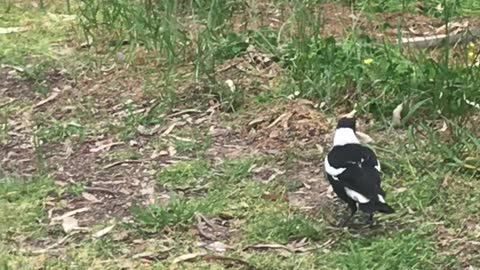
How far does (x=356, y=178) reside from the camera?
152 inches

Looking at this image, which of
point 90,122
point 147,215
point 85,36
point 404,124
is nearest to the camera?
point 147,215

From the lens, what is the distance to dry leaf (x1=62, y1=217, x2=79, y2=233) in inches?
165

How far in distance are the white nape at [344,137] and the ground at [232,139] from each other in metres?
0.24

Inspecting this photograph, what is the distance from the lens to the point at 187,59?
229 inches

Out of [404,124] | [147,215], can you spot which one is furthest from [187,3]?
[147,215]

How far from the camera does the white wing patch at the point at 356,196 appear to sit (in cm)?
380

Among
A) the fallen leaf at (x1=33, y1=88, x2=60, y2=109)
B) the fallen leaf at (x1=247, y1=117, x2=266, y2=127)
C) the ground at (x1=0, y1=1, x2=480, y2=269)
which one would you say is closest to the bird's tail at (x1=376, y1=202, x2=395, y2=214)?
the ground at (x1=0, y1=1, x2=480, y2=269)

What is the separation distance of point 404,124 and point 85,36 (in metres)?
2.32

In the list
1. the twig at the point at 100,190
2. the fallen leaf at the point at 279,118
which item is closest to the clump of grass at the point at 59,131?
the twig at the point at 100,190

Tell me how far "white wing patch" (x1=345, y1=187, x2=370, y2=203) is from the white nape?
1.40ft

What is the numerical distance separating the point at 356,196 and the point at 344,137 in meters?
0.55

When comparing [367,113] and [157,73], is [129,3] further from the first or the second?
[367,113]

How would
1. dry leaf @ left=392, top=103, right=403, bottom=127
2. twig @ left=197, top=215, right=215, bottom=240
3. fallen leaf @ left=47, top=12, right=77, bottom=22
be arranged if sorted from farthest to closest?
fallen leaf @ left=47, top=12, right=77, bottom=22, dry leaf @ left=392, top=103, right=403, bottom=127, twig @ left=197, top=215, right=215, bottom=240

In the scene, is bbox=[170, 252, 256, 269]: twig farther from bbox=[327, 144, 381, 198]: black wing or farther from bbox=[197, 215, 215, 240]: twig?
bbox=[327, 144, 381, 198]: black wing
